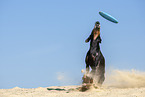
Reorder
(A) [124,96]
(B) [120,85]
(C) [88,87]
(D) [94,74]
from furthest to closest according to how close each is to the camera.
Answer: (B) [120,85] < (D) [94,74] < (C) [88,87] < (A) [124,96]

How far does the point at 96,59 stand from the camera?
48.8 ft

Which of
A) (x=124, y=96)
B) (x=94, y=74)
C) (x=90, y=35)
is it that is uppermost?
(x=90, y=35)

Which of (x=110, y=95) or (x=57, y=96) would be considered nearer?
(x=110, y=95)

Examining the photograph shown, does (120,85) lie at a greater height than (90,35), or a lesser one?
lesser

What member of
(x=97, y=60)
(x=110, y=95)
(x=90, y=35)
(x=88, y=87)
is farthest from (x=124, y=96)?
(x=90, y=35)

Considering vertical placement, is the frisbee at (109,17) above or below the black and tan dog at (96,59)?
above

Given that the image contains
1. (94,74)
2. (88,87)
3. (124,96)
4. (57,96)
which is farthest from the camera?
(94,74)

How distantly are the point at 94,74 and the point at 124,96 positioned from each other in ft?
11.6

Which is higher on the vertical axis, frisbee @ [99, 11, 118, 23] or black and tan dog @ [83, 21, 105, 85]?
frisbee @ [99, 11, 118, 23]

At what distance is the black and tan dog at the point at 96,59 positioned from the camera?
14.8m

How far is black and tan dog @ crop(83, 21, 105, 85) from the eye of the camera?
1477 cm

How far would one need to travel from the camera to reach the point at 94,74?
14.6 m

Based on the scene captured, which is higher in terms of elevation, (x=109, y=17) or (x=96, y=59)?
(x=109, y=17)

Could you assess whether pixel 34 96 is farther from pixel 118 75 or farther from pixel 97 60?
pixel 118 75
